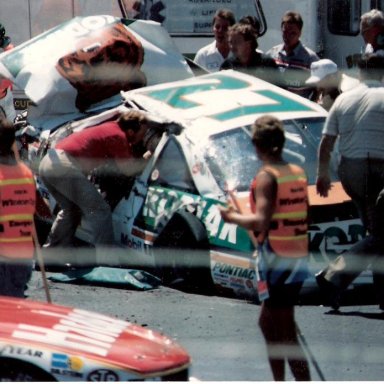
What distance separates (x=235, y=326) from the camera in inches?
317

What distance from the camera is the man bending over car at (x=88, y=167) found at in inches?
365

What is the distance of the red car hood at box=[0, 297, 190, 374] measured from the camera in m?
5.49

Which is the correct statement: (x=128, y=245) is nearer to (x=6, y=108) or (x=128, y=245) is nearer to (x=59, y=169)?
(x=59, y=169)

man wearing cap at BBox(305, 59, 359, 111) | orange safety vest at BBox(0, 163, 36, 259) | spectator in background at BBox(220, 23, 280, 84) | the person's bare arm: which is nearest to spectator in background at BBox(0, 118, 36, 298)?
orange safety vest at BBox(0, 163, 36, 259)

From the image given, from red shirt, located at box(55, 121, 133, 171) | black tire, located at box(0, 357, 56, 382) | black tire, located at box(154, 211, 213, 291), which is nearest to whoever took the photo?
black tire, located at box(0, 357, 56, 382)

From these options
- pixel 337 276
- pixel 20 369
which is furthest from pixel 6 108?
pixel 20 369

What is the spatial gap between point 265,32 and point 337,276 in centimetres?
484

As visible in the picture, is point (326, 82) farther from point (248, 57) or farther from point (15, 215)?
point (15, 215)

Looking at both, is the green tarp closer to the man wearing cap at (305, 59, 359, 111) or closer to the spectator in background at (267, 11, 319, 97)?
the man wearing cap at (305, 59, 359, 111)

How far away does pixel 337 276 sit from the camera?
8273 mm

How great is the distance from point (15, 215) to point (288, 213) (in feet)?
4.87

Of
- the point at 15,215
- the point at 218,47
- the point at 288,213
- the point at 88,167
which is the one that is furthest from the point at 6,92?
the point at 288,213

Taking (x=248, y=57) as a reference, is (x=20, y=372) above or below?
above

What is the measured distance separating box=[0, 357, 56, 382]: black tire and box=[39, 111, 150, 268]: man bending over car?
386 centimetres
